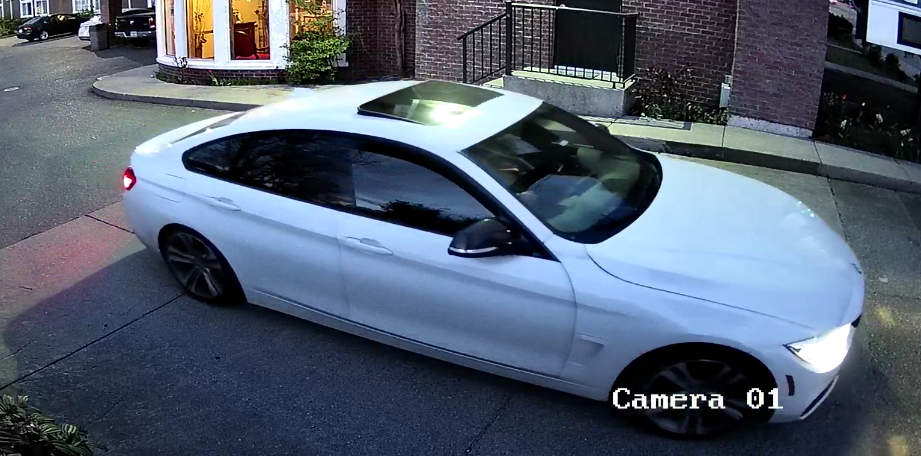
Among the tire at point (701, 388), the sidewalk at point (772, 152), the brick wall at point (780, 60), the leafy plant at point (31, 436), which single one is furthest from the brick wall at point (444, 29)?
the leafy plant at point (31, 436)

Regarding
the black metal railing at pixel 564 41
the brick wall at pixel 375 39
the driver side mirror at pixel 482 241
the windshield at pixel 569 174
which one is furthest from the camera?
the brick wall at pixel 375 39

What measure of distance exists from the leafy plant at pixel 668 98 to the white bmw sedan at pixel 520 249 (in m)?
5.72

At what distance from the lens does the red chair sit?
16047 mm

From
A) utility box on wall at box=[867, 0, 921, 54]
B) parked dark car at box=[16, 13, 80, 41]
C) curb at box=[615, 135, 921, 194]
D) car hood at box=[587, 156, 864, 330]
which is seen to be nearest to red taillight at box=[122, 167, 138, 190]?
car hood at box=[587, 156, 864, 330]

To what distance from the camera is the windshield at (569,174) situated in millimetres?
4535

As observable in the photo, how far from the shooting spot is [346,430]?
445 centimetres

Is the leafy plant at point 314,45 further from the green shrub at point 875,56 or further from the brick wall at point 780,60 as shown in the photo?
the green shrub at point 875,56

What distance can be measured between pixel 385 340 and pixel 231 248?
49.0 inches

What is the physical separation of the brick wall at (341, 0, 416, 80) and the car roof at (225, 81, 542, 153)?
31.8ft

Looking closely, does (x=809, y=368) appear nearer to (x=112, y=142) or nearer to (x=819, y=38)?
(x=819, y=38)

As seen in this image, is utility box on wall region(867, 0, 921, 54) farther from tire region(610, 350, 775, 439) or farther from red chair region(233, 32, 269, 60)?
red chair region(233, 32, 269, 60)

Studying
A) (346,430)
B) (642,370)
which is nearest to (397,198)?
(346,430)

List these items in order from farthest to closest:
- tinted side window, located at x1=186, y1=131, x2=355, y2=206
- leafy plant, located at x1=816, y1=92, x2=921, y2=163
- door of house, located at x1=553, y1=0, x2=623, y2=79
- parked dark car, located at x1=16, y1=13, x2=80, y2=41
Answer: parked dark car, located at x1=16, y1=13, x2=80, y2=41 → door of house, located at x1=553, y1=0, x2=623, y2=79 → leafy plant, located at x1=816, y1=92, x2=921, y2=163 → tinted side window, located at x1=186, y1=131, x2=355, y2=206

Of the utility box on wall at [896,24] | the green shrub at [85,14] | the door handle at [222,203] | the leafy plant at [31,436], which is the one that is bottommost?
the leafy plant at [31,436]
